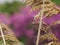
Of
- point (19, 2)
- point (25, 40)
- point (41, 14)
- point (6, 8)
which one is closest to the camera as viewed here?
point (41, 14)

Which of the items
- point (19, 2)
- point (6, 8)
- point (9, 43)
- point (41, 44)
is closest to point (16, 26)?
point (41, 44)

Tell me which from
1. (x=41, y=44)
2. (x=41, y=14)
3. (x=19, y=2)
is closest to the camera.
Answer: (x=41, y=14)

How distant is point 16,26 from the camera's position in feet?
15.5

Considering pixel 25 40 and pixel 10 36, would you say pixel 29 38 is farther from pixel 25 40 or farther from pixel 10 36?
pixel 10 36

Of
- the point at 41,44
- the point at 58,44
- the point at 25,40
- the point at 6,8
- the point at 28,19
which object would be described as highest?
the point at 6,8

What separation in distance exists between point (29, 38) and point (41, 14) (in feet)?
8.17

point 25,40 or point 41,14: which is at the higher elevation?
point 25,40

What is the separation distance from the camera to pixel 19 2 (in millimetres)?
10891

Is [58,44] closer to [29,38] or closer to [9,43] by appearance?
[9,43]

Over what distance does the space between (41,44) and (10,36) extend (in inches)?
35.5

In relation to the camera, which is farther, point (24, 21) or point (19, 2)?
point (19, 2)

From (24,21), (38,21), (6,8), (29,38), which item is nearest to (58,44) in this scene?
(38,21)

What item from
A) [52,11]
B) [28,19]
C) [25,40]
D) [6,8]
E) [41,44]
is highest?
[6,8]

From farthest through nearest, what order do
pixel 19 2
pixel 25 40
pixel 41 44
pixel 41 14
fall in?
pixel 19 2 < pixel 25 40 < pixel 41 44 < pixel 41 14
